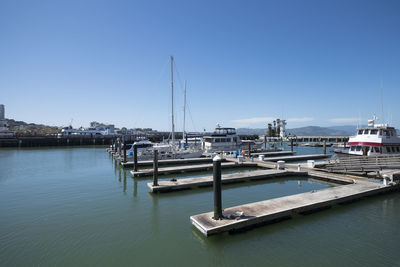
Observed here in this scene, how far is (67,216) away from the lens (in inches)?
→ 432

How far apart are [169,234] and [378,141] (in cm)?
2162

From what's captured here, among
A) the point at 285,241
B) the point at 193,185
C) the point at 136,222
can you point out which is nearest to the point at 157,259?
the point at 136,222

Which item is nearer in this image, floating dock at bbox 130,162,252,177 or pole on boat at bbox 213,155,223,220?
pole on boat at bbox 213,155,223,220

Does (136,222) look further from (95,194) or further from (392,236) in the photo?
(392,236)

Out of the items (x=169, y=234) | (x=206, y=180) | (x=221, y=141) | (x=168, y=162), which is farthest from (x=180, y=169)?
(x=221, y=141)

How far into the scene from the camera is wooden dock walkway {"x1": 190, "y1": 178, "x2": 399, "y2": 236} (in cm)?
854

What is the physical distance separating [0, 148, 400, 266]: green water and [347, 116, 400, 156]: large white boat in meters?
8.46

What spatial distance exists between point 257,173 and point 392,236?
442 inches

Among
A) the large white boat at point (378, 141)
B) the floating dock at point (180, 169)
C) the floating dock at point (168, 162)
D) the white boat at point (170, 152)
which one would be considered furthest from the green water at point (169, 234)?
the white boat at point (170, 152)

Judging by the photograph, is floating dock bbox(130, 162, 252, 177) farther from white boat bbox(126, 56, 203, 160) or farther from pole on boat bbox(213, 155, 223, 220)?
pole on boat bbox(213, 155, 223, 220)

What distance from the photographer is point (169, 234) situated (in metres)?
9.04

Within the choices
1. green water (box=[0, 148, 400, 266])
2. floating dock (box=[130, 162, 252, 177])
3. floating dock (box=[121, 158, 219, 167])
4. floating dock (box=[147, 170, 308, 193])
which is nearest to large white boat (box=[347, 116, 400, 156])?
floating dock (box=[147, 170, 308, 193])

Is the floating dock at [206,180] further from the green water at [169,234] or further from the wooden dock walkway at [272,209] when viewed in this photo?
the wooden dock walkway at [272,209]

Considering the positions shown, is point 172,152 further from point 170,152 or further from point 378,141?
point 378,141
